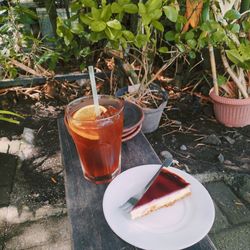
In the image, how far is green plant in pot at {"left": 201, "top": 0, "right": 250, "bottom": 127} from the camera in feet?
5.41

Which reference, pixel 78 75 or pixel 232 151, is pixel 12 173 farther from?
pixel 232 151

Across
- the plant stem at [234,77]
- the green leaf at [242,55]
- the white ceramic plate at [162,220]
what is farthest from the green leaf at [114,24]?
the plant stem at [234,77]

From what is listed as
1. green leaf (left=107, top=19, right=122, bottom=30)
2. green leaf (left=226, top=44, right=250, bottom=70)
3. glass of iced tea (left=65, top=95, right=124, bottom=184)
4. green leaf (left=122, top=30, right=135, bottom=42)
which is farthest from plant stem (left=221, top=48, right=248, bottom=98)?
glass of iced tea (left=65, top=95, right=124, bottom=184)

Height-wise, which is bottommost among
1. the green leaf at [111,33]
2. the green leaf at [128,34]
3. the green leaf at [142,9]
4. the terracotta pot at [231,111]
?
the terracotta pot at [231,111]

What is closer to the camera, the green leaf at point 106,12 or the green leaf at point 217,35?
the green leaf at point 106,12

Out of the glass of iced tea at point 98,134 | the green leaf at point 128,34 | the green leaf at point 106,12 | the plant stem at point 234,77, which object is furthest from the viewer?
the plant stem at point 234,77

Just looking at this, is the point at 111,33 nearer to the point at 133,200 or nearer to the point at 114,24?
the point at 114,24

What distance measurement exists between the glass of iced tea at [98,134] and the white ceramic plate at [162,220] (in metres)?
0.07

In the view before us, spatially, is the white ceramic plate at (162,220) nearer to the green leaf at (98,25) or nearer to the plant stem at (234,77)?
the green leaf at (98,25)

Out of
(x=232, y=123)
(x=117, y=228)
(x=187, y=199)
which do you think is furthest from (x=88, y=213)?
(x=232, y=123)

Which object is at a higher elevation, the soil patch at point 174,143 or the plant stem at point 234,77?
the plant stem at point 234,77

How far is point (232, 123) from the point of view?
2080 millimetres

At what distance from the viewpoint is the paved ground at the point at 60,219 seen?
141 cm

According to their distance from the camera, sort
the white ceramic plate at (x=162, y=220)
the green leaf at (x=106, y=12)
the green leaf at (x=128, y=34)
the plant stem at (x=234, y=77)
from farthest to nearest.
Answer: the plant stem at (x=234, y=77) → the green leaf at (x=128, y=34) → the green leaf at (x=106, y=12) → the white ceramic plate at (x=162, y=220)
